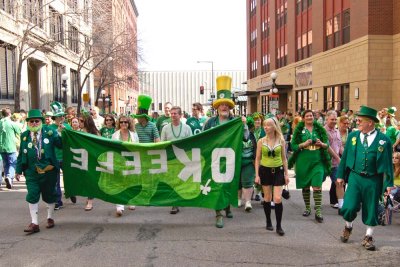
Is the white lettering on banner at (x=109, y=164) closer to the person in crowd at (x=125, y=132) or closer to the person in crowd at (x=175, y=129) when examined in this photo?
the person in crowd at (x=125, y=132)

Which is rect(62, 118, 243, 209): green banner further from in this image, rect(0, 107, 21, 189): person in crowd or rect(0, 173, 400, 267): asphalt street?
rect(0, 107, 21, 189): person in crowd

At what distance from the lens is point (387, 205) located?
22.8 feet

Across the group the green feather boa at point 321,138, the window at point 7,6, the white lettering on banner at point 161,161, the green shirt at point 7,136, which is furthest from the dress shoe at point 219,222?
the window at point 7,6

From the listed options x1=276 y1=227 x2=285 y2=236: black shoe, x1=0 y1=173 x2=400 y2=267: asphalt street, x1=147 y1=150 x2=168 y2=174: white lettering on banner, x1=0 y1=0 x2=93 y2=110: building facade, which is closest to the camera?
x1=0 y1=173 x2=400 y2=267: asphalt street

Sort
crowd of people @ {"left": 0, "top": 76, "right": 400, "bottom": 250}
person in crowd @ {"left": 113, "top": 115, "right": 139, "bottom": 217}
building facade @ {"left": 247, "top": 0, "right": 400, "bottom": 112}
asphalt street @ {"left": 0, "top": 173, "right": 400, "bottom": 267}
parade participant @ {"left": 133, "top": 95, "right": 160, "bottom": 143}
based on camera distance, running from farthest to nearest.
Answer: building facade @ {"left": 247, "top": 0, "right": 400, "bottom": 112}
parade participant @ {"left": 133, "top": 95, "right": 160, "bottom": 143}
person in crowd @ {"left": 113, "top": 115, "right": 139, "bottom": 217}
crowd of people @ {"left": 0, "top": 76, "right": 400, "bottom": 250}
asphalt street @ {"left": 0, "top": 173, "right": 400, "bottom": 267}

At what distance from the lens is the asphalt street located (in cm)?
527

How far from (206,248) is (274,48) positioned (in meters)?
39.5

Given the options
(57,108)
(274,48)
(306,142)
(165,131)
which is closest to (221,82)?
(165,131)

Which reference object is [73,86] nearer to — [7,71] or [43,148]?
[7,71]

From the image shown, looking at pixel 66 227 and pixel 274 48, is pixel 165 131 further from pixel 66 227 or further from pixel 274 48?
pixel 274 48

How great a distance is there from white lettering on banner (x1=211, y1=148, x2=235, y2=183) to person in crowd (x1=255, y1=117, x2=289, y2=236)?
21.7 inches

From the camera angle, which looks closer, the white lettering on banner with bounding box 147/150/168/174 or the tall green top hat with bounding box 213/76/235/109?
the white lettering on banner with bounding box 147/150/168/174

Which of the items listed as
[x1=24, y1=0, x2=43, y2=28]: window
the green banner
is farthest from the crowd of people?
[x1=24, y1=0, x2=43, y2=28]: window

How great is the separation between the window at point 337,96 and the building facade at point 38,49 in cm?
1618
